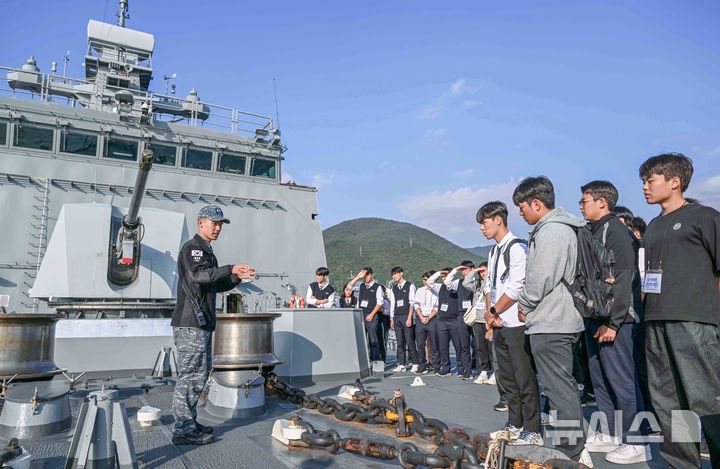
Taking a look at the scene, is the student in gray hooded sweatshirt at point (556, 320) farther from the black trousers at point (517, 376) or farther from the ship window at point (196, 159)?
the ship window at point (196, 159)

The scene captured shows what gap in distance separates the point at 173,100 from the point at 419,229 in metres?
114

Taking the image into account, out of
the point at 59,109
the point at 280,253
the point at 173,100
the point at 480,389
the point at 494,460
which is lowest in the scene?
the point at 480,389

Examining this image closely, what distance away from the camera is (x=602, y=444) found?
12.2 ft

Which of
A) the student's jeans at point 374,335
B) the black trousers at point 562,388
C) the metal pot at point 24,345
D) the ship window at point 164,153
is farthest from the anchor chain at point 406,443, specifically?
the ship window at point 164,153

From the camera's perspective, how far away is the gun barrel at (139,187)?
231 inches

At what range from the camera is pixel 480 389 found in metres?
6.77

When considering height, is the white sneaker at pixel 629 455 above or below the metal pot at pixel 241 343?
below

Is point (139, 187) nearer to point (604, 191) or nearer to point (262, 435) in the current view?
point (262, 435)

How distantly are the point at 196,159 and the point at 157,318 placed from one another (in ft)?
21.8

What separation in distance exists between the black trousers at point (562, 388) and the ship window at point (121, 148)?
1135cm

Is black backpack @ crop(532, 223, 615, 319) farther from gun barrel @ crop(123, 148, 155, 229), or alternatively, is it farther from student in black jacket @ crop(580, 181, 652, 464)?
gun barrel @ crop(123, 148, 155, 229)

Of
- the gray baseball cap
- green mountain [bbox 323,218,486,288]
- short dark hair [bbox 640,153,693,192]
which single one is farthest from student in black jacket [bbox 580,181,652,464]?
green mountain [bbox 323,218,486,288]

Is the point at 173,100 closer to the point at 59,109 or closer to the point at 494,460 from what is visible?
the point at 59,109

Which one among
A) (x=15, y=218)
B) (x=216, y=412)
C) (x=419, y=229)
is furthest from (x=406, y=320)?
(x=419, y=229)
